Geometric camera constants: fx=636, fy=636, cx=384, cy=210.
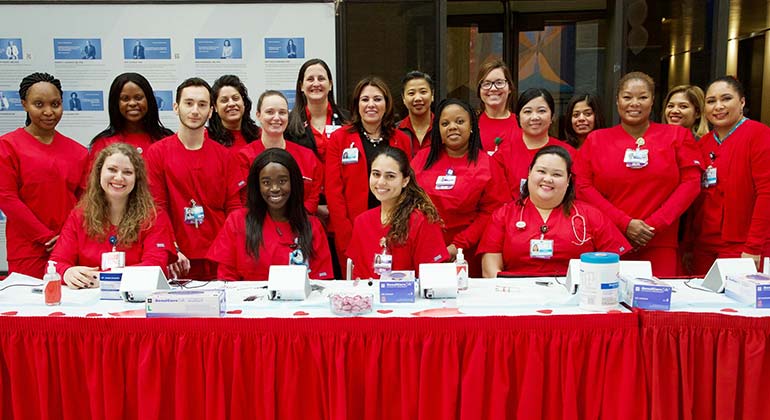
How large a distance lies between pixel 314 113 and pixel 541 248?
1.74 m

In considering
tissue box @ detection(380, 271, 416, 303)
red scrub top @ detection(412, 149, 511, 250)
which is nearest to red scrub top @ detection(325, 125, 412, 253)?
red scrub top @ detection(412, 149, 511, 250)

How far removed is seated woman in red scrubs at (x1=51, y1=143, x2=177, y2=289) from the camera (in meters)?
2.83

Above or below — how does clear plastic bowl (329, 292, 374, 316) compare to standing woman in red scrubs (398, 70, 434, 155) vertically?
below

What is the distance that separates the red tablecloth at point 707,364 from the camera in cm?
200

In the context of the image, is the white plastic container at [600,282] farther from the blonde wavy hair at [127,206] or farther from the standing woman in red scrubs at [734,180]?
the blonde wavy hair at [127,206]

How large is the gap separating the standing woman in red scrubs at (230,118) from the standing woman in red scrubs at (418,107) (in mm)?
969

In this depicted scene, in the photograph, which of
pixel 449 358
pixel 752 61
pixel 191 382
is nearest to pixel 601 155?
pixel 449 358

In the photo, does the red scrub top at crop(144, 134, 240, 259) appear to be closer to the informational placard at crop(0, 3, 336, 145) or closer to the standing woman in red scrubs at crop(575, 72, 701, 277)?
the informational placard at crop(0, 3, 336, 145)

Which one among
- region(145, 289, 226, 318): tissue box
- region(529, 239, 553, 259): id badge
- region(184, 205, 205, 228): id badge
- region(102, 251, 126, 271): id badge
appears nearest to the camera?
region(145, 289, 226, 318): tissue box

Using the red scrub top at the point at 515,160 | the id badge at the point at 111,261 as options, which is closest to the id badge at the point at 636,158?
the red scrub top at the point at 515,160

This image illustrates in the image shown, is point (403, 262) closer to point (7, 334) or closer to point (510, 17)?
point (7, 334)

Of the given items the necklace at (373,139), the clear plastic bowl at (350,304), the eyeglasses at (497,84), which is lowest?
the clear plastic bowl at (350,304)

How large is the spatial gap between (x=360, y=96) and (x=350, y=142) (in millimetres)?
270

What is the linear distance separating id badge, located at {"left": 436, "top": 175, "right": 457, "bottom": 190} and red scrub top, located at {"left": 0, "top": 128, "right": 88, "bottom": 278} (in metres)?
2.02
